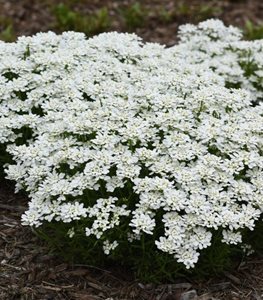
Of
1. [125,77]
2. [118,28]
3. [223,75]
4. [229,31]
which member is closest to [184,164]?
[125,77]

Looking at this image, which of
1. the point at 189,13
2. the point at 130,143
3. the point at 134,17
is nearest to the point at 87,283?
the point at 130,143

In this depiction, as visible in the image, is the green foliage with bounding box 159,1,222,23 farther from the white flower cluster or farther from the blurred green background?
the white flower cluster

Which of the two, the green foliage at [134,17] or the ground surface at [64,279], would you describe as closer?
the ground surface at [64,279]

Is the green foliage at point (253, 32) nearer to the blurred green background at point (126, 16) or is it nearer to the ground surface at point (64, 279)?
the blurred green background at point (126, 16)

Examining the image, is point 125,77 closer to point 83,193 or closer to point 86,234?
point 83,193

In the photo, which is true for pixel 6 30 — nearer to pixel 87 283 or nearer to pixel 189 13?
pixel 189 13

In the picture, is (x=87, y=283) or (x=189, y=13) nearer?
(x=87, y=283)

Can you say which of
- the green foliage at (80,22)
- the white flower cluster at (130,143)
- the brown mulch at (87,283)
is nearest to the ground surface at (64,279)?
the brown mulch at (87,283)
